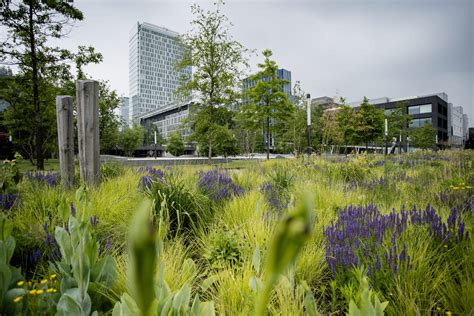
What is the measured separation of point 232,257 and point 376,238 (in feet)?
4.03

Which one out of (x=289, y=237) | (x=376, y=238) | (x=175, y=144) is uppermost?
(x=175, y=144)

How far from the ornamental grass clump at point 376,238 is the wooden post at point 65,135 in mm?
4311

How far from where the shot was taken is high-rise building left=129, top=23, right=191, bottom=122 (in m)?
113

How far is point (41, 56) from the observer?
38.9ft

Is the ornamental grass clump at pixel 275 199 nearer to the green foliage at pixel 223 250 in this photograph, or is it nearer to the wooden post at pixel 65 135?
the green foliage at pixel 223 250

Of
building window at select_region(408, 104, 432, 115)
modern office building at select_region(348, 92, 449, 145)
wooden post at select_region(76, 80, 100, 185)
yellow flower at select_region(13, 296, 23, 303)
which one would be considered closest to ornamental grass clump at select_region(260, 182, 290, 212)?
yellow flower at select_region(13, 296, 23, 303)

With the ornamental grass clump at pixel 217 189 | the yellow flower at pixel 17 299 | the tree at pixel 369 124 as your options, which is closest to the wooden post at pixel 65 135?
the ornamental grass clump at pixel 217 189

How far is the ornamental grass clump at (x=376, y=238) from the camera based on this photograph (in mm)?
1943

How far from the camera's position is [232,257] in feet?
8.04

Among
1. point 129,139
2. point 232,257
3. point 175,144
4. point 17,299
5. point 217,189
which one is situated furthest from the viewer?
point 129,139

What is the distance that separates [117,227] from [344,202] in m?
2.97

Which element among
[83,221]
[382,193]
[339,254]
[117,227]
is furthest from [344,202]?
[83,221]

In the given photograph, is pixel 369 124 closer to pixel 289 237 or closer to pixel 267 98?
pixel 267 98

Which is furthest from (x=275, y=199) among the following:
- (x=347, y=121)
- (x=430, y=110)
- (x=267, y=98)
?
(x=430, y=110)
